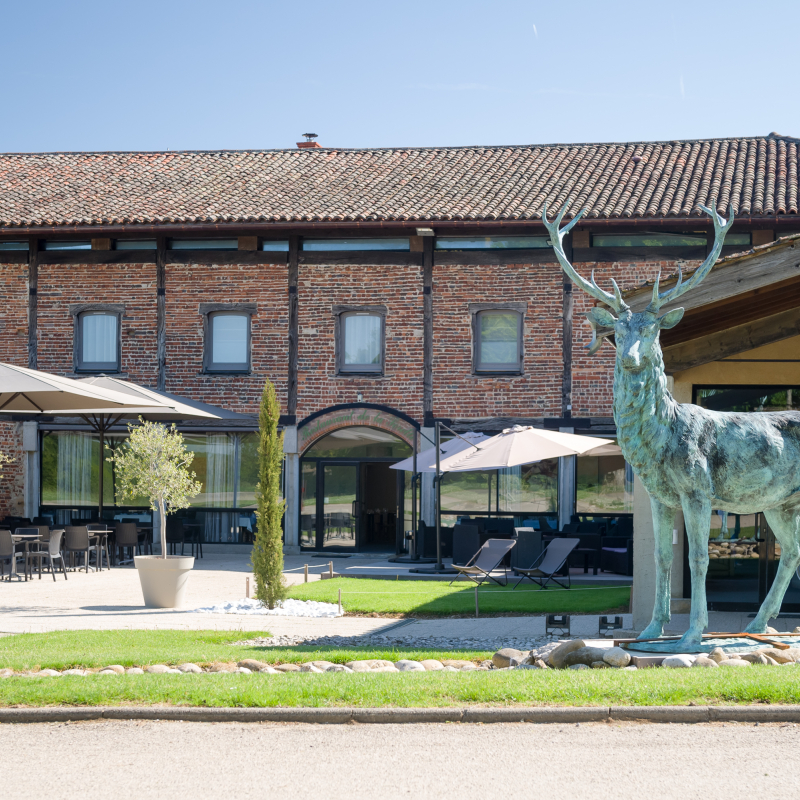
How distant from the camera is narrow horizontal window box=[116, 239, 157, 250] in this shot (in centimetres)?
2416

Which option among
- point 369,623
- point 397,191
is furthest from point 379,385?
point 369,623

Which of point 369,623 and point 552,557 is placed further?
point 552,557

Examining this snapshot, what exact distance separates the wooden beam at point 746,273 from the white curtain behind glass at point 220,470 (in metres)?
15.8

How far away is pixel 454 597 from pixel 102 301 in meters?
13.0

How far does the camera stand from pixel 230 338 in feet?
78.3

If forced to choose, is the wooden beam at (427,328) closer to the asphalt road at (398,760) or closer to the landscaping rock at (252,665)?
the landscaping rock at (252,665)

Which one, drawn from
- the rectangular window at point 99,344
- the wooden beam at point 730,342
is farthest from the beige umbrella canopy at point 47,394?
the wooden beam at point 730,342

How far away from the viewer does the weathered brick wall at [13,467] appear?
24297 mm

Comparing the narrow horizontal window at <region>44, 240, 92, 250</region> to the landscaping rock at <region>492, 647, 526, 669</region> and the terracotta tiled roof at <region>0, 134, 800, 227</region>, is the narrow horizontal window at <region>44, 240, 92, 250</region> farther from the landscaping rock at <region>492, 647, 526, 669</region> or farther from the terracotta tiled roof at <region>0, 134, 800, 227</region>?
the landscaping rock at <region>492, 647, 526, 669</region>

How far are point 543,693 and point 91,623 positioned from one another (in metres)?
6.76

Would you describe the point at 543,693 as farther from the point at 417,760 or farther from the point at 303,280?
the point at 303,280

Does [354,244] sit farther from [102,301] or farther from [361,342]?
[102,301]

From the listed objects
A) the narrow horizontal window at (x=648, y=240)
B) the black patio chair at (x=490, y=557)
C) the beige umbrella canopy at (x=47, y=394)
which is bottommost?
the black patio chair at (x=490, y=557)

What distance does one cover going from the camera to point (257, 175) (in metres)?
26.8
